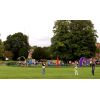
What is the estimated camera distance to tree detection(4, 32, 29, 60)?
324ft

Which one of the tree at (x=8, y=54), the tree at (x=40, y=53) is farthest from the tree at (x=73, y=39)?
the tree at (x=40, y=53)

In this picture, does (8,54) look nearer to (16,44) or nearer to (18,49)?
(18,49)

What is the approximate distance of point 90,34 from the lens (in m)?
68.1

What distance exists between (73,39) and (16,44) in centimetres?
3602

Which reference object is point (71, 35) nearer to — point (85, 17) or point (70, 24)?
point (70, 24)

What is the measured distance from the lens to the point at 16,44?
3974 inches

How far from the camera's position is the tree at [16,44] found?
324 ft

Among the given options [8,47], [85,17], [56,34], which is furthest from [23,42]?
[85,17]

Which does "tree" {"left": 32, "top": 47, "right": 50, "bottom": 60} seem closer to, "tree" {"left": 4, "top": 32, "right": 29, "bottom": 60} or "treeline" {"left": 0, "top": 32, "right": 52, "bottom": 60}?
"treeline" {"left": 0, "top": 32, "right": 52, "bottom": 60}

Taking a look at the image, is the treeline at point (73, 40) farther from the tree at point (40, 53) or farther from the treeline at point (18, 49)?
the tree at point (40, 53)

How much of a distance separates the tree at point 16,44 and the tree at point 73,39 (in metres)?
29.6
